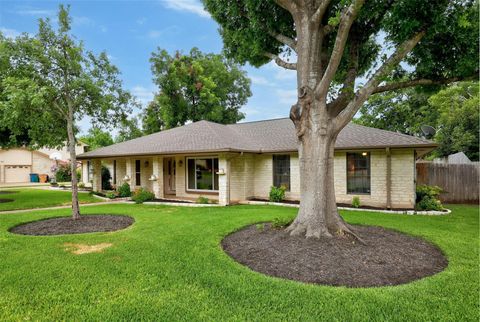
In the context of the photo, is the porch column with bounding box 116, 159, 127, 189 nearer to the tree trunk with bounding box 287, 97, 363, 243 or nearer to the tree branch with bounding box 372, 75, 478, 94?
the tree trunk with bounding box 287, 97, 363, 243

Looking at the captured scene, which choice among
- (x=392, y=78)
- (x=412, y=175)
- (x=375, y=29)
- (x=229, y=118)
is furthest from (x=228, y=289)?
(x=229, y=118)

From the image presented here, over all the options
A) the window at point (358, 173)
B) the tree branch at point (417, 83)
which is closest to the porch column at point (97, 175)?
the window at point (358, 173)

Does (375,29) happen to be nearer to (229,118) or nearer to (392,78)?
(392,78)

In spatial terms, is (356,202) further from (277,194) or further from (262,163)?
(262,163)

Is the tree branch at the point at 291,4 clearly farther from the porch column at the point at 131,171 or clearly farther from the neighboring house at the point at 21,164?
the neighboring house at the point at 21,164

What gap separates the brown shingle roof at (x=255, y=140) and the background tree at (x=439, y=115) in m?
7.99

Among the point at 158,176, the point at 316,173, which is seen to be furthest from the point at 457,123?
the point at 158,176

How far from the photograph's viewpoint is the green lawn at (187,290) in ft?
9.94

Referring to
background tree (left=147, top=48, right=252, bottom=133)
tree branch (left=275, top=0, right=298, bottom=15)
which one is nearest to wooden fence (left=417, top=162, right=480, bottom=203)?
tree branch (left=275, top=0, right=298, bottom=15)

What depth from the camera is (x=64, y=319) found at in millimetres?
2936

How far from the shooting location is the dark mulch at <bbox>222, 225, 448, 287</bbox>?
13.3 ft

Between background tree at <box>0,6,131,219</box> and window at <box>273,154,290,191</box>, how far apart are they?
7196 mm

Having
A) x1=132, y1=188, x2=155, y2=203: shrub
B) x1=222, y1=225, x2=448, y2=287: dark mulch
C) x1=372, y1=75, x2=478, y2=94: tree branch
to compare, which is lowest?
x1=222, y1=225, x2=448, y2=287: dark mulch

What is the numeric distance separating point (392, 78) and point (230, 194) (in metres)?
7.77
